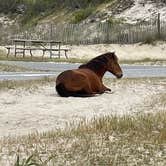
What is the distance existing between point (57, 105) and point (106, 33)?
113ft

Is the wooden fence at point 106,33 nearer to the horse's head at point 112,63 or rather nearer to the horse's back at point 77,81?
the horse's head at point 112,63

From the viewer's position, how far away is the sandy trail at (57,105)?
38.6 ft

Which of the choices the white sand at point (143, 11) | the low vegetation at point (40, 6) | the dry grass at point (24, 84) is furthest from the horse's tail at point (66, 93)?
the low vegetation at point (40, 6)

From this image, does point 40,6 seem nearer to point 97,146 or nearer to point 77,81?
point 77,81

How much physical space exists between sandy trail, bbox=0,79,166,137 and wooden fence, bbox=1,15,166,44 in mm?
27982

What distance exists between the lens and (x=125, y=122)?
912 centimetres

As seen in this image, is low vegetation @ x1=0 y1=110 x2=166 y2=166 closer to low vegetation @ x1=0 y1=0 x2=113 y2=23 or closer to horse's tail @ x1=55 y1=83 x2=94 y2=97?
horse's tail @ x1=55 y1=83 x2=94 y2=97

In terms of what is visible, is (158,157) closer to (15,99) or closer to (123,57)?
(15,99)

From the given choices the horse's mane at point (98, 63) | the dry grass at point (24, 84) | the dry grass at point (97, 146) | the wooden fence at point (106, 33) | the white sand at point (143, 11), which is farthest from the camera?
the white sand at point (143, 11)

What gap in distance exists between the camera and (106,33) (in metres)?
48.5

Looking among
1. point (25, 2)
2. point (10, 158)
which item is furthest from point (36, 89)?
point (25, 2)

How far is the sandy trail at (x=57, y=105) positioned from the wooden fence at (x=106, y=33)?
28.0 metres

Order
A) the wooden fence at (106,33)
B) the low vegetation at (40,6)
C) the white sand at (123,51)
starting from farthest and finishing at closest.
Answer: the low vegetation at (40,6) < the wooden fence at (106,33) < the white sand at (123,51)

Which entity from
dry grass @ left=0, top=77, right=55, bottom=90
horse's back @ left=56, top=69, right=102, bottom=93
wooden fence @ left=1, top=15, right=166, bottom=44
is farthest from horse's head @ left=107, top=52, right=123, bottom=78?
wooden fence @ left=1, top=15, right=166, bottom=44
